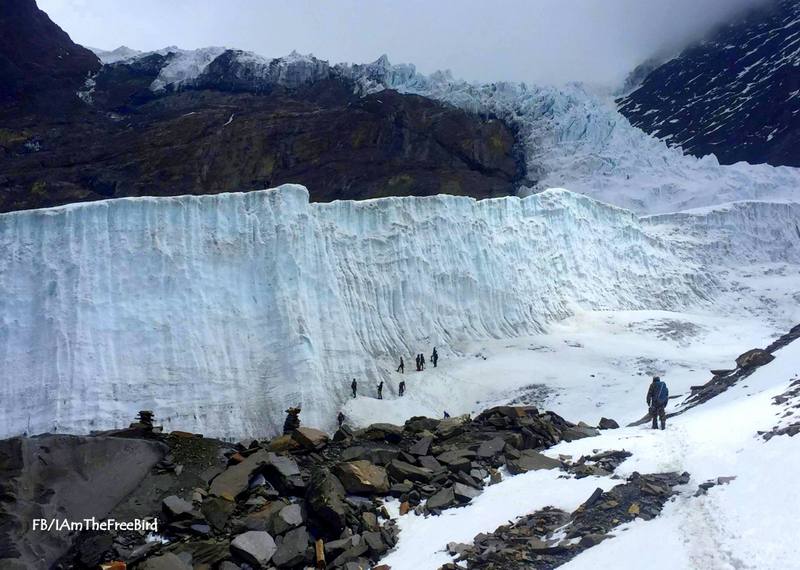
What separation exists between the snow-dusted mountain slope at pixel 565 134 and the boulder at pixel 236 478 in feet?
125

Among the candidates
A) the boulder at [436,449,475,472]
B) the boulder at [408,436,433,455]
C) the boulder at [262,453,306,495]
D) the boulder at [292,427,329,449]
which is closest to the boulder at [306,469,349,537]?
the boulder at [262,453,306,495]

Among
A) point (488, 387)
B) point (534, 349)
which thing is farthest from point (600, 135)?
point (488, 387)

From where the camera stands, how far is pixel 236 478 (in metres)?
11.0

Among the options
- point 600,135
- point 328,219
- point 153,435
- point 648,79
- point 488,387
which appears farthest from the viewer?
point 648,79

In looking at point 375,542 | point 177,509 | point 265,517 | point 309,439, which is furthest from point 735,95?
point 177,509

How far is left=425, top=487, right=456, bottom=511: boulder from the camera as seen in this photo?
1008 centimetres

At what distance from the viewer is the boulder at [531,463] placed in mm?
11016

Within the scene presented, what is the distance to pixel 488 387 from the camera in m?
22.3

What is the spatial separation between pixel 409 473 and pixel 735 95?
65.8 m

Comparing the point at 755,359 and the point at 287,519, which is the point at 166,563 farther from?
the point at 755,359

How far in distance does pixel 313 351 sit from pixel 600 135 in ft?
122

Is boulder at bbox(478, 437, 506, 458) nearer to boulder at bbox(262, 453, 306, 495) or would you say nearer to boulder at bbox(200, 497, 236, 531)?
boulder at bbox(262, 453, 306, 495)

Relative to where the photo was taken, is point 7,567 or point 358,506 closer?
point 7,567

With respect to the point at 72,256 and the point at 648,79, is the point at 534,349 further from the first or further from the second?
the point at 648,79
